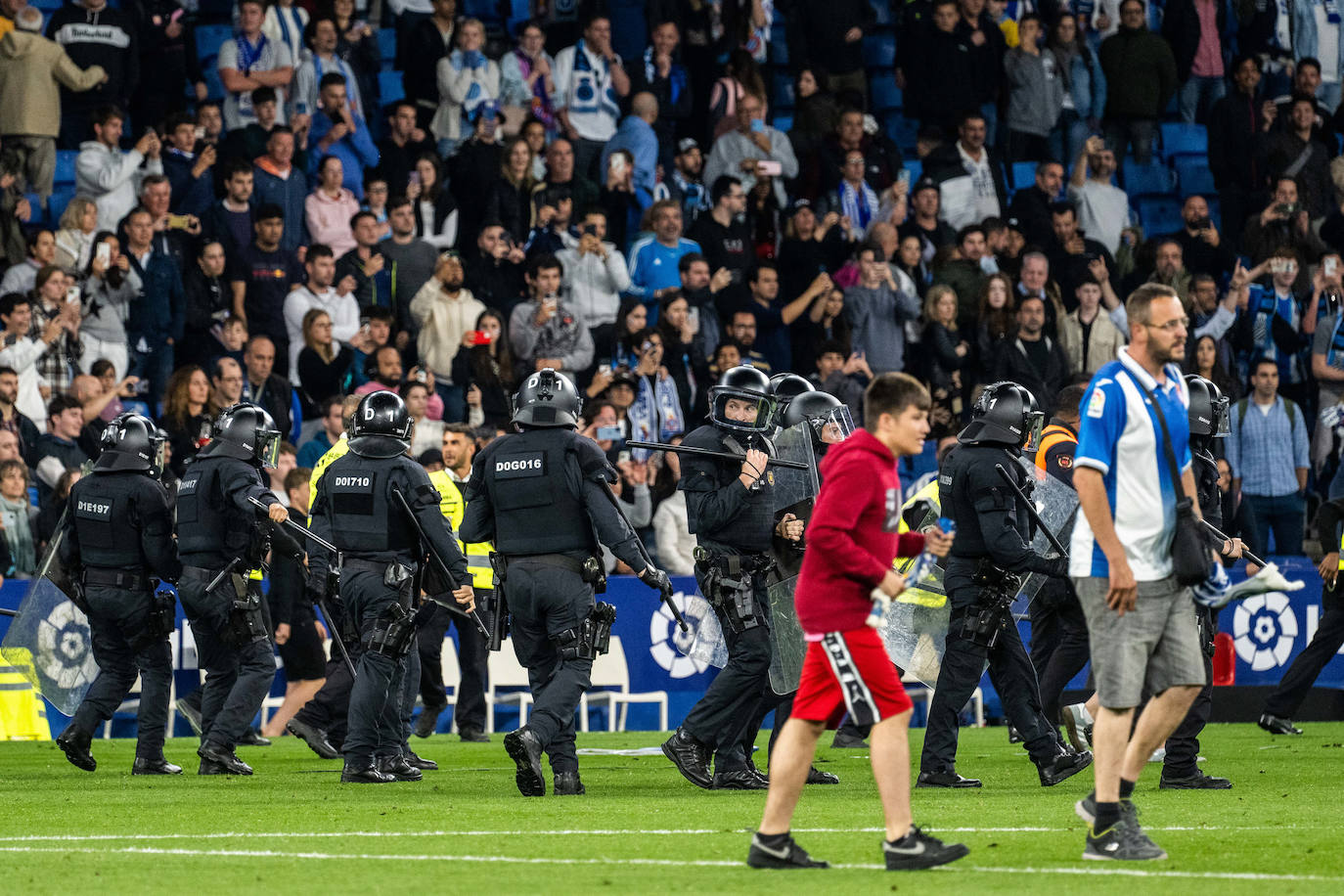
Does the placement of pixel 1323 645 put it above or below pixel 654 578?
below

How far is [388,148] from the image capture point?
21.2 metres

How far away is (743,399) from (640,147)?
10.2 meters

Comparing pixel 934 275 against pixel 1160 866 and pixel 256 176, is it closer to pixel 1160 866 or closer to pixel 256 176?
pixel 256 176

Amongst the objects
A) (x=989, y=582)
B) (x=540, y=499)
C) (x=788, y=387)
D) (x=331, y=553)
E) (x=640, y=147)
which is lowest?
(x=989, y=582)

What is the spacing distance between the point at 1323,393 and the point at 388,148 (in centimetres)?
966

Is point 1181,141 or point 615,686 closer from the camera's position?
point 615,686

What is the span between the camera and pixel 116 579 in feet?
45.7

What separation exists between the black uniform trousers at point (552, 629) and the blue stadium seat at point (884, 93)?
590 inches

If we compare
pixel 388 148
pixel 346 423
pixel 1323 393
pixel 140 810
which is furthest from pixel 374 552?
pixel 1323 393

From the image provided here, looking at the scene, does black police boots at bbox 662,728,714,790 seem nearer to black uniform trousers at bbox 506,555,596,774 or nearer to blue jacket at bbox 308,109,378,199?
black uniform trousers at bbox 506,555,596,774

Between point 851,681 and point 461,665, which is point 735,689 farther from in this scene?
point 461,665

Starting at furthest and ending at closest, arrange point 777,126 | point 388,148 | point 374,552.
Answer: point 777,126, point 388,148, point 374,552

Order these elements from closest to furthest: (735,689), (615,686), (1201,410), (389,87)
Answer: (735,689), (1201,410), (615,686), (389,87)

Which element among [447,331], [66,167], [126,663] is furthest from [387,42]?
[126,663]
